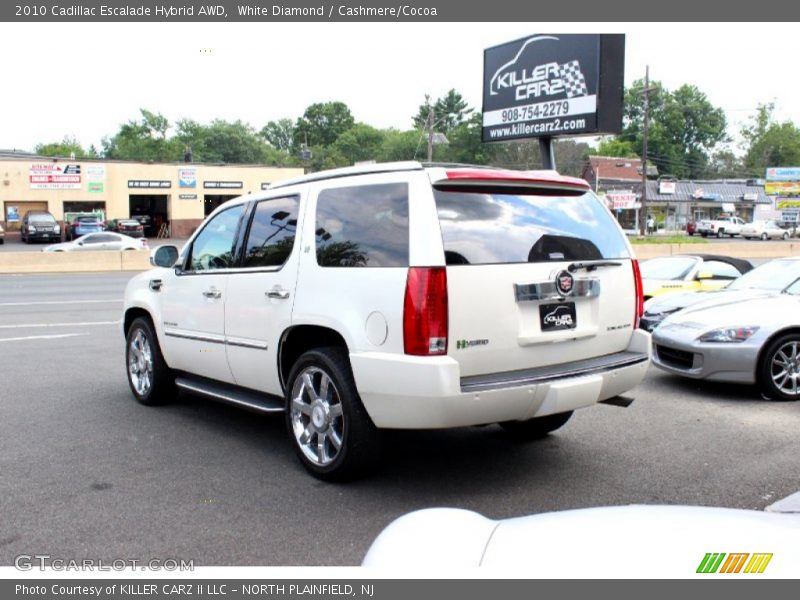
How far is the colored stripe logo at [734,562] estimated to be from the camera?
203 centimetres

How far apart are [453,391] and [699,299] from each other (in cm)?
604

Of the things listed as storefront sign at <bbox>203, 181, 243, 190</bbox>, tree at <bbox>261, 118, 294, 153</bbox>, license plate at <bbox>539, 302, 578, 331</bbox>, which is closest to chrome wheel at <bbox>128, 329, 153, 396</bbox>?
license plate at <bbox>539, 302, 578, 331</bbox>

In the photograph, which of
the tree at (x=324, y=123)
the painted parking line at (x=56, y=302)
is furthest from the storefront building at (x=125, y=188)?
the tree at (x=324, y=123)

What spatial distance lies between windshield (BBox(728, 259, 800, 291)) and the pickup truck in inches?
2160

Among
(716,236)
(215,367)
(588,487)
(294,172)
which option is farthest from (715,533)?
(716,236)

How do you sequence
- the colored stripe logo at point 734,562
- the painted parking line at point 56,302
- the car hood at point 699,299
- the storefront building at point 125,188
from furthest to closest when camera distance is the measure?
the storefront building at point 125,188 → the painted parking line at point 56,302 → the car hood at point 699,299 → the colored stripe logo at point 734,562

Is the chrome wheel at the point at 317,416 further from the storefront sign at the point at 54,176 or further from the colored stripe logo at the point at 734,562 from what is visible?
the storefront sign at the point at 54,176

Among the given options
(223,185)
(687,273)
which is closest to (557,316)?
(687,273)

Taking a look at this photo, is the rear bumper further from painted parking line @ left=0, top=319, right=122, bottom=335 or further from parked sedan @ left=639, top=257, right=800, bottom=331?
painted parking line @ left=0, top=319, right=122, bottom=335

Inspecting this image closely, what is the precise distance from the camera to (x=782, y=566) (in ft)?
6.58

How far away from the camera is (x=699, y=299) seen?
9.15m

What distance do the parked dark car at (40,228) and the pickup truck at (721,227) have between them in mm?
47887
